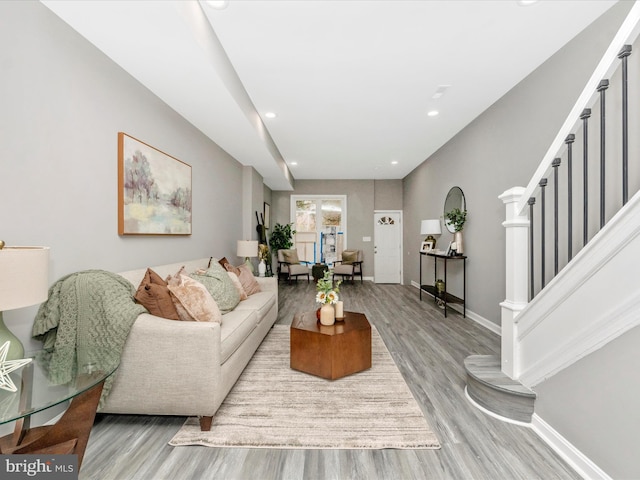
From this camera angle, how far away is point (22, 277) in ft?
3.67

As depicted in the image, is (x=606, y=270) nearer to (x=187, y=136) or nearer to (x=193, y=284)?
(x=193, y=284)

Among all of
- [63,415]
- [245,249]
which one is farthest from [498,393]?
[245,249]

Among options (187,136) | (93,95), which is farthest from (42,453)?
(187,136)

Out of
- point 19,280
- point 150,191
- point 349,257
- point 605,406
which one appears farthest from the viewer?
point 349,257

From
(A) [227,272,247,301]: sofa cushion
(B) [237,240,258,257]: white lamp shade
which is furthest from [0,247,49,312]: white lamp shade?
(B) [237,240,258,257]: white lamp shade

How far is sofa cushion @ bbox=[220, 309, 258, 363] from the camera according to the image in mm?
1986

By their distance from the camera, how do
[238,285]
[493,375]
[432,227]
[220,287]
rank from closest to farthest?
[493,375]
[220,287]
[238,285]
[432,227]

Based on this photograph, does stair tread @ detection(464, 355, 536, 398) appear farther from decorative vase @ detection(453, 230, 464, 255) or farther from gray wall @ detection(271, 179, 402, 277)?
gray wall @ detection(271, 179, 402, 277)

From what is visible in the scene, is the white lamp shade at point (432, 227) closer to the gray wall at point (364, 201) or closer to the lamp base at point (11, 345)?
the gray wall at point (364, 201)

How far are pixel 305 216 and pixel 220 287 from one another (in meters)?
5.22

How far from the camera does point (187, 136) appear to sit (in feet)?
10.9

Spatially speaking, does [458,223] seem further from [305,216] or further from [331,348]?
[305,216]

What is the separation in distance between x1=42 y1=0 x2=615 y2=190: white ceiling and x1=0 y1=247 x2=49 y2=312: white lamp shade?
1488mm

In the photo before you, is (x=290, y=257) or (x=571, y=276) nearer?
(x=571, y=276)
